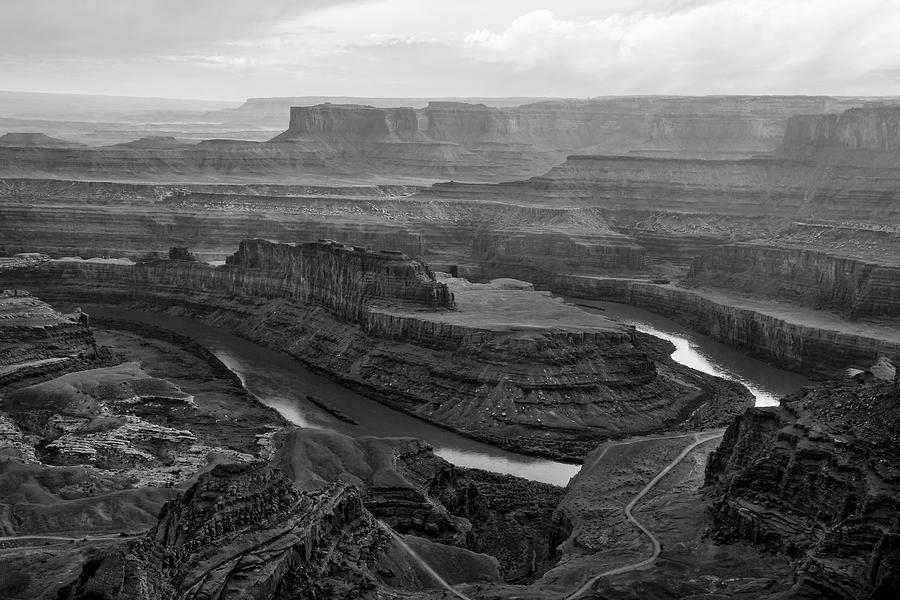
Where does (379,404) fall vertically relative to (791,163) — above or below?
below

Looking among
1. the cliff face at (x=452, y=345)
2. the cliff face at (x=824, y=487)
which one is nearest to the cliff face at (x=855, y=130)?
the cliff face at (x=452, y=345)

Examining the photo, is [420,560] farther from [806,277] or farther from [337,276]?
[806,277]

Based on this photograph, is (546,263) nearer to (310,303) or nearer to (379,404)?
(310,303)

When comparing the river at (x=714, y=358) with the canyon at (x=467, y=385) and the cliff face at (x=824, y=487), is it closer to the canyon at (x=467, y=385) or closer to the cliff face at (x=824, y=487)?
the canyon at (x=467, y=385)

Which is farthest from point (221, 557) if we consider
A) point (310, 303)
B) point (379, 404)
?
→ point (310, 303)

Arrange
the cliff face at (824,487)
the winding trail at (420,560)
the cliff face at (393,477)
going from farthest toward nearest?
the cliff face at (393,477) < the winding trail at (420,560) < the cliff face at (824,487)

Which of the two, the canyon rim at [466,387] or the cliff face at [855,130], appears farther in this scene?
the cliff face at [855,130]
